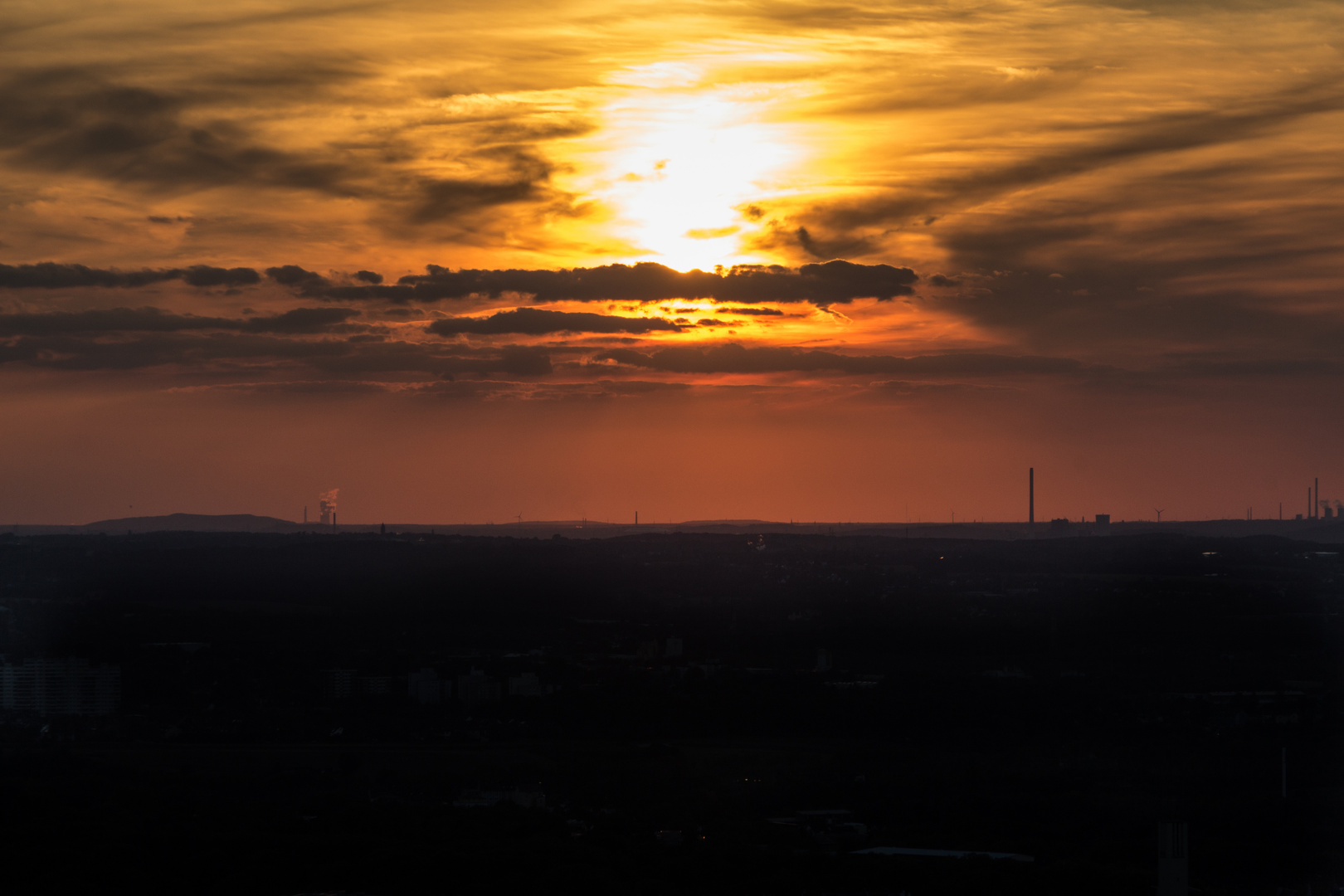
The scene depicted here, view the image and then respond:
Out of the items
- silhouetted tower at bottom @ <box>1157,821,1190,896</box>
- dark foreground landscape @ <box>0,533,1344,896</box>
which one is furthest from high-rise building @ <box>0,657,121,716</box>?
silhouetted tower at bottom @ <box>1157,821,1190,896</box>

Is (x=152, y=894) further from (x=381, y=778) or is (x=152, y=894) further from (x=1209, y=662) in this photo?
(x=1209, y=662)

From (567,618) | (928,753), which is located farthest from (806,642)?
(928,753)

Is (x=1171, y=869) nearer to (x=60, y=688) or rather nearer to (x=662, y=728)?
(x=662, y=728)

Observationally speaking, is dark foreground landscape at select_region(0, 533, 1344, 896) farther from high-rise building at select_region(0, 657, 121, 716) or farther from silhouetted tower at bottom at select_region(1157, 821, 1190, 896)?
silhouetted tower at bottom at select_region(1157, 821, 1190, 896)

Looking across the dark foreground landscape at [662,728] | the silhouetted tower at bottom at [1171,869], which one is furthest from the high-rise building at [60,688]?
the silhouetted tower at bottom at [1171,869]

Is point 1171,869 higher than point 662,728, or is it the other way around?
point 1171,869

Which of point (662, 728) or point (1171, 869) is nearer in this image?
point (1171, 869)

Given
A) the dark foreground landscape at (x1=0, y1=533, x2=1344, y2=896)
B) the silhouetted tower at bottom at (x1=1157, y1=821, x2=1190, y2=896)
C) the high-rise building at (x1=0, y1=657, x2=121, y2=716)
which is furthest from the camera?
the high-rise building at (x1=0, y1=657, x2=121, y2=716)

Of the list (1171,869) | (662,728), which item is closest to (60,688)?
(662,728)
